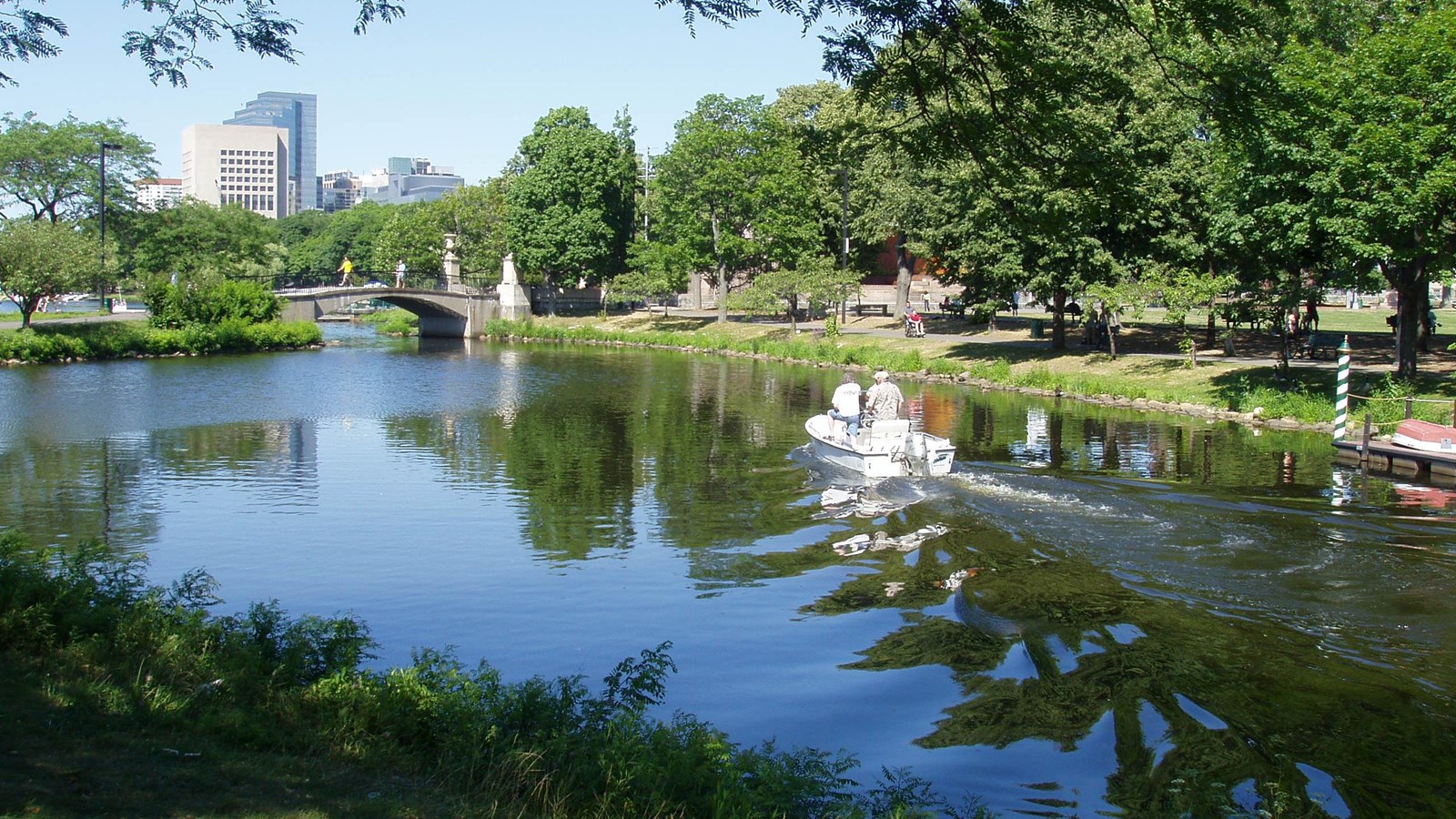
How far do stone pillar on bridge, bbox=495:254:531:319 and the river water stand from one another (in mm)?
43293

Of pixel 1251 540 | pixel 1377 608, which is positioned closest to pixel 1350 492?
pixel 1251 540

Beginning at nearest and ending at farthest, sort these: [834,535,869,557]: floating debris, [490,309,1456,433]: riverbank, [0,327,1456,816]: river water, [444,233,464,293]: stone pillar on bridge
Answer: [0,327,1456,816]: river water
[834,535,869,557]: floating debris
[490,309,1456,433]: riverbank
[444,233,464,293]: stone pillar on bridge

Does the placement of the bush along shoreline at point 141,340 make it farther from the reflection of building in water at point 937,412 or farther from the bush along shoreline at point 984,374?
the reflection of building in water at point 937,412

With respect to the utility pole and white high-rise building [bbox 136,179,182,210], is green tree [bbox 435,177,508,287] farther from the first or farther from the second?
the utility pole

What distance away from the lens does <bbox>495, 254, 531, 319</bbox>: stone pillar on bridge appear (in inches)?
2916

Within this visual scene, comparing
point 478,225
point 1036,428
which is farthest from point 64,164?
point 1036,428

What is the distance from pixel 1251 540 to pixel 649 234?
6334cm

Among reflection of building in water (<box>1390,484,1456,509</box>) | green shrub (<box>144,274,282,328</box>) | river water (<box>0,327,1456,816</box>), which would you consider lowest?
river water (<box>0,327,1456,816</box>)

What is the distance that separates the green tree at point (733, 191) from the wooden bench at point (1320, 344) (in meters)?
27.0

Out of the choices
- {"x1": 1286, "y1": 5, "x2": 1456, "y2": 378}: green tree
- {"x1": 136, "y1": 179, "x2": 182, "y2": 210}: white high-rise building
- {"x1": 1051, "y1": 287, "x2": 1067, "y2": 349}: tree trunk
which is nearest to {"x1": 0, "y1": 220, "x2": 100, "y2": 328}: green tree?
{"x1": 136, "y1": 179, "x2": 182, "y2": 210}: white high-rise building

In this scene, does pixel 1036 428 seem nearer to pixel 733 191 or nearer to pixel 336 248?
pixel 733 191

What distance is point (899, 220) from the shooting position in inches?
2014

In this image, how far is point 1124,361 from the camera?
4094cm

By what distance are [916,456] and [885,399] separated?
2416 mm
